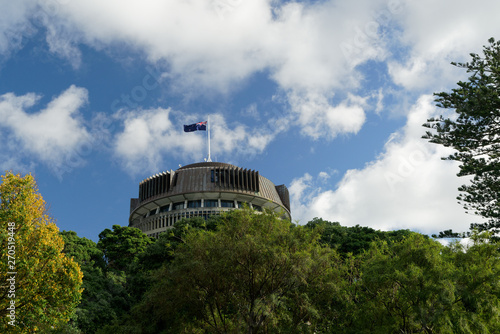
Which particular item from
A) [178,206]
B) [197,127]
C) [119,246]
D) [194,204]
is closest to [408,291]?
[119,246]

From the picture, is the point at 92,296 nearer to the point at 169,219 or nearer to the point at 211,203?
the point at 169,219

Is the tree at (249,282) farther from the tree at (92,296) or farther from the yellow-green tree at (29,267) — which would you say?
the tree at (92,296)

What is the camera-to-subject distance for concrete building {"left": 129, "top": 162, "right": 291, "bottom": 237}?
6956 centimetres

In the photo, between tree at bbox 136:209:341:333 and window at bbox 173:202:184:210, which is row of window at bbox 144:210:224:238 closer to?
window at bbox 173:202:184:210

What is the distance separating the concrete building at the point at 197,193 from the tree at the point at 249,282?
43534mm

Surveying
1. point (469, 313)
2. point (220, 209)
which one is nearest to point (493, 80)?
point (469, 313)

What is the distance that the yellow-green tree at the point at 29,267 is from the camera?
17016 mm

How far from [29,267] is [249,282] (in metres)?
10.6

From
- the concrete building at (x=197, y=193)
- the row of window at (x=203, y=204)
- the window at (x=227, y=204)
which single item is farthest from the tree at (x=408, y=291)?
the row of window at (x=203, y=204)

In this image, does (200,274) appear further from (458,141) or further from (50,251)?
(458,141)

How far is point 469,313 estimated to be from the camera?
1778cm

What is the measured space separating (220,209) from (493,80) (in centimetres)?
4954

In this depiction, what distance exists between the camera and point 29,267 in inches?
678

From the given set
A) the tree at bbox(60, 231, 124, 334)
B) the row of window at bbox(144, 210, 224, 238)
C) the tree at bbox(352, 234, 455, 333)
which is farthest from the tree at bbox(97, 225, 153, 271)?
the tree at bbox(352, 234, 455, 333)
